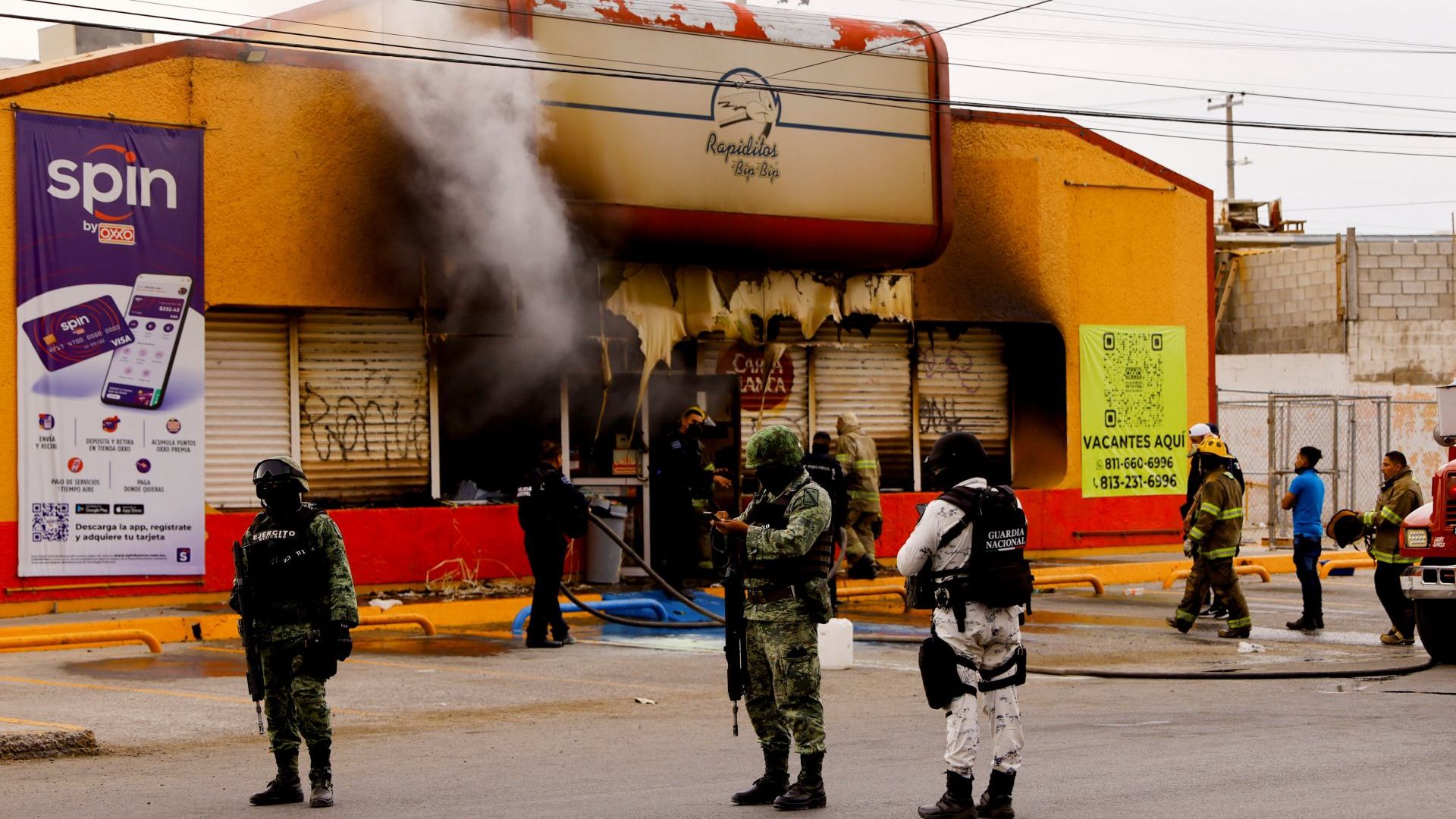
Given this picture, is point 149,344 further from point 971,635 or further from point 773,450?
point 971,635

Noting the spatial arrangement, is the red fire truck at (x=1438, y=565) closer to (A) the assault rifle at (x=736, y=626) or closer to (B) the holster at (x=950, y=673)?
(B) the holster at (x=950, y=673)

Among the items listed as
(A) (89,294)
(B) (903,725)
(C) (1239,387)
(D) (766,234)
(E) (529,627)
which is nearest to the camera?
(B) (903,725)

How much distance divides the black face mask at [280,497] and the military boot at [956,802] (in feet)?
10.5

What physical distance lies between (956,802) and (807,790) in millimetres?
728

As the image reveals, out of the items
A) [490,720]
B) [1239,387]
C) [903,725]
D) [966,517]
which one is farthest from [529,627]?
[1239,387]

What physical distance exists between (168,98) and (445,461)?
14.7ft

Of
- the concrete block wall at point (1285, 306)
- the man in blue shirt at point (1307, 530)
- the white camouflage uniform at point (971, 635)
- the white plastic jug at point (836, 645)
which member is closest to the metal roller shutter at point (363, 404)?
the white plastic jug at point (836, 645)

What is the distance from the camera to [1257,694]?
11781mm

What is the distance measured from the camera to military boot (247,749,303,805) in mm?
7887

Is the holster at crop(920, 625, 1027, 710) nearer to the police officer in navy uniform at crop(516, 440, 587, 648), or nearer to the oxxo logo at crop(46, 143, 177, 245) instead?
the police officer in navy uniform at crop(516, 440, 587, 648)

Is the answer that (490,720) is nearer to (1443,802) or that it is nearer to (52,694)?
(52,694)

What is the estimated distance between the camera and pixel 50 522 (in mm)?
15539

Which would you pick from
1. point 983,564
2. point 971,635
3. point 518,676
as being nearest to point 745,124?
point 518,676

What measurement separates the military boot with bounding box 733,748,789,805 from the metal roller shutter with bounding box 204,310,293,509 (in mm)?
10095
